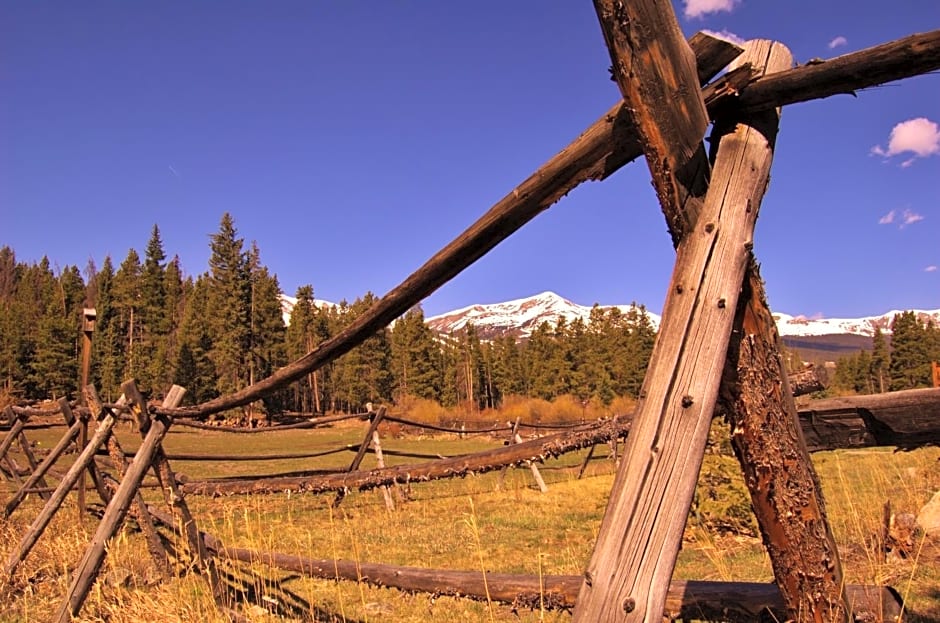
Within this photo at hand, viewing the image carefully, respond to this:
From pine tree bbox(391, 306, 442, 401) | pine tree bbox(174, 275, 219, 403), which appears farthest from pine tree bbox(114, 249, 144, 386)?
pine tree bbox(391, 306, 442, 401)

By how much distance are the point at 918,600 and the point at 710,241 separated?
16.9ft

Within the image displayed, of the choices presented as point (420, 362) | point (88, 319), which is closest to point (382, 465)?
point (88, 319)

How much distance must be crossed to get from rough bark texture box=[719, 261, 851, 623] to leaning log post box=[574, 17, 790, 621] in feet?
0.91

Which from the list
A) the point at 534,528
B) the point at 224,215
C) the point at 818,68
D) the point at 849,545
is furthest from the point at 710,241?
the point at 224,215

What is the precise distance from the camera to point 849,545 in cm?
604

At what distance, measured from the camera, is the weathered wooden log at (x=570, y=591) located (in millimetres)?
2170

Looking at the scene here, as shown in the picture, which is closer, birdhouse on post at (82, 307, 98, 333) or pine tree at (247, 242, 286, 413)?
birdhouse on post at (82, 307, 98, 333)

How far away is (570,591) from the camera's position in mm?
2699

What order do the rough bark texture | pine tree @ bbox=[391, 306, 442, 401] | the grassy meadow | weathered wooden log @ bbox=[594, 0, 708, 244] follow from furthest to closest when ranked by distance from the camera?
pine tree @ bbox=[391, 306, 442, 401], the grassy meadow, the rough bark texture, weathered wooden log @ bbox=[594, 0, 708, 244]

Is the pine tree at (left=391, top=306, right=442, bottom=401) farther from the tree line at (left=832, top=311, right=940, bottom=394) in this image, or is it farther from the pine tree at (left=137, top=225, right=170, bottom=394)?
the tree line at (left=832, top=311, right=940, bottom=394)

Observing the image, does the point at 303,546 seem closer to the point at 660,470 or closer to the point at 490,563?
the point at 490,563

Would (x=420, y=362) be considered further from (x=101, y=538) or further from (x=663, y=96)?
(x=663, y=96)

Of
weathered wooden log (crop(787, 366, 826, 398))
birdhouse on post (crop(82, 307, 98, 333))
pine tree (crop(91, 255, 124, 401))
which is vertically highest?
pine tree (crop(91, 255, 124, 401))

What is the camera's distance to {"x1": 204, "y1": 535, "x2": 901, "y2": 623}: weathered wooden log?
2.17 meters
